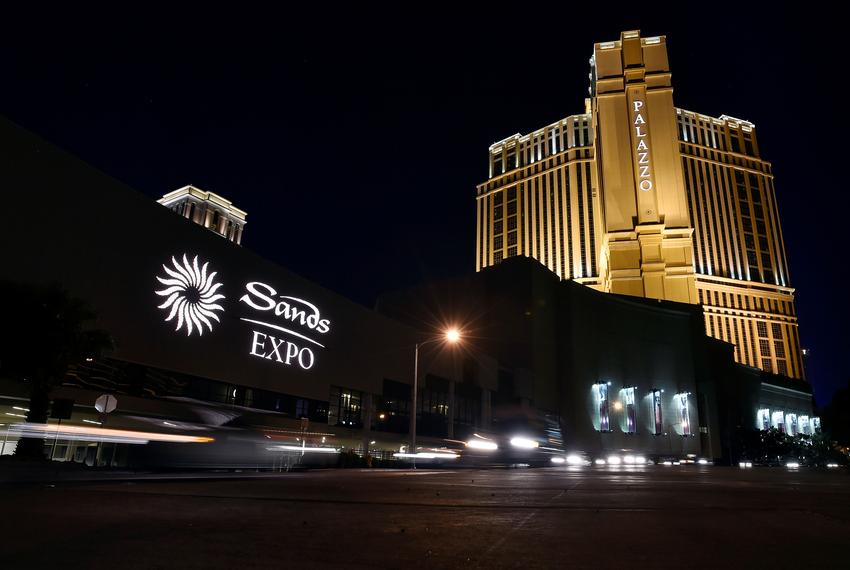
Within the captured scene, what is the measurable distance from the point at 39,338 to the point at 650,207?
115212 mm

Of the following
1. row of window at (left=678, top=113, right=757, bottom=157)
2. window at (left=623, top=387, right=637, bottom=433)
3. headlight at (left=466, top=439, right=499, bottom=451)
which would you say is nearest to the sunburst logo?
headlight at (left=466, top=439, right=499, bottom=451)

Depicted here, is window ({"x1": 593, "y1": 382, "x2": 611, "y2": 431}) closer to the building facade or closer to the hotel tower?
the hotel tower

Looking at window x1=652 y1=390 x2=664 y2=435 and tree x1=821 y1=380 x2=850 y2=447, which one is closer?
tree x1=821 y1=380 x2=850 y2=447

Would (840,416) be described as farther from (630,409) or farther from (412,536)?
(412,536)

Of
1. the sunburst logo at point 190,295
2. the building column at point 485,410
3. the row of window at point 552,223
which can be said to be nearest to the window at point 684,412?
the building column at point 485,410

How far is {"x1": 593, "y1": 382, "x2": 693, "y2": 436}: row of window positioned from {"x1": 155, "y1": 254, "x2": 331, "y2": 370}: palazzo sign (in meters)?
55.0

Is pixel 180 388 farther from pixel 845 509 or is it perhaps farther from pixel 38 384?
pixel 845 509

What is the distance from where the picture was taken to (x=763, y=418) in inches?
4875

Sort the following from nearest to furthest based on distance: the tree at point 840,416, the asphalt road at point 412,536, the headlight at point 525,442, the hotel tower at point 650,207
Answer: the asphalt road at point 412,536 → the headlight at point 525,442 → the tree at point 840,416 → the hotel tower at point 650,207

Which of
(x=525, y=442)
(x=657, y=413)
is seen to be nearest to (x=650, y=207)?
(x=657, y=413)

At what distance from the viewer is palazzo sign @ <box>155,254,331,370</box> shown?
36969 mm

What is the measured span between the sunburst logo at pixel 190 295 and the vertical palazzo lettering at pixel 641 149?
102157 mm

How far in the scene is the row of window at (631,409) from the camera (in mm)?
88562

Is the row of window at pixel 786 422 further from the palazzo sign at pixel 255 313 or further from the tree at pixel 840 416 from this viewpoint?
the palazzo sign at pixel 255 313
